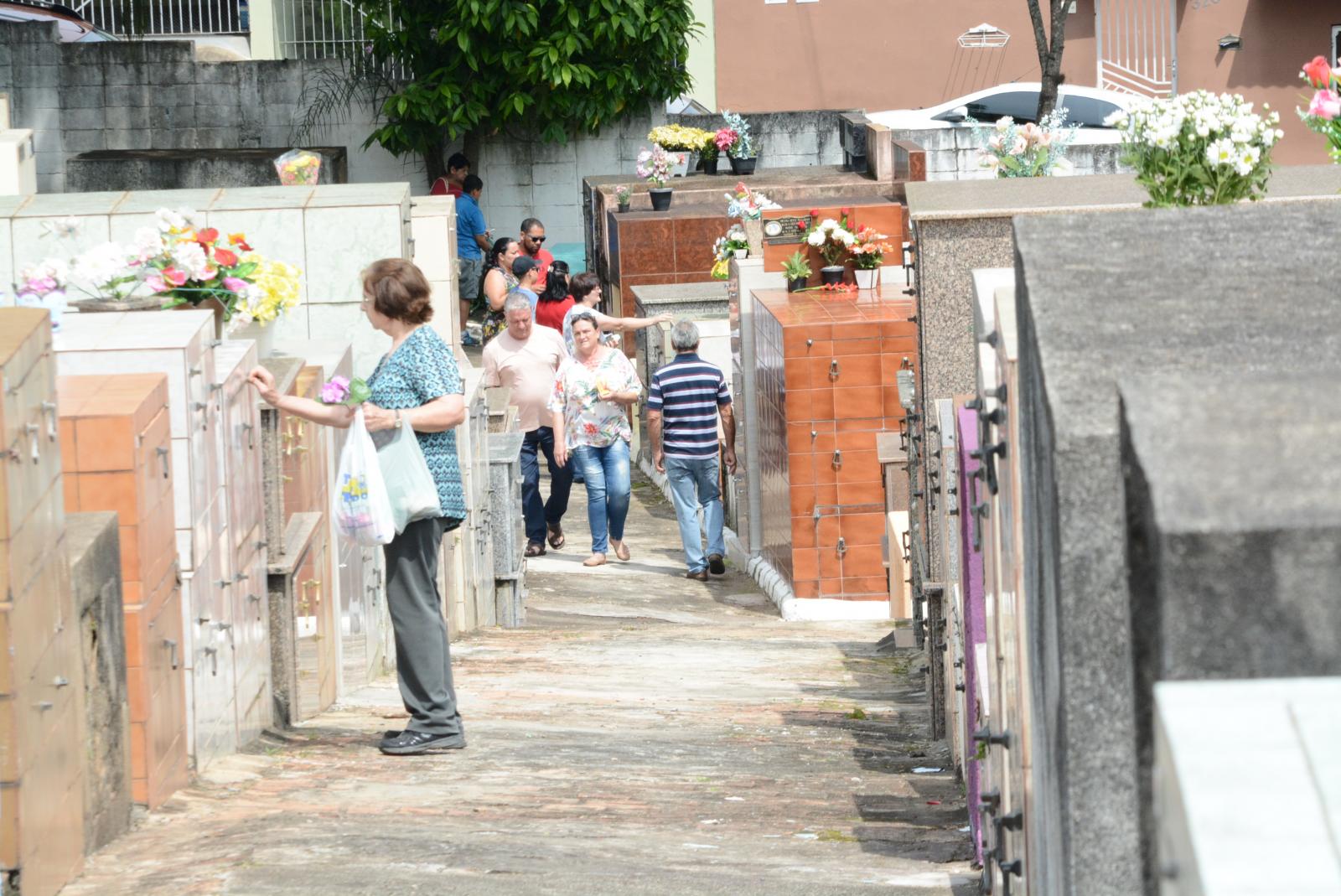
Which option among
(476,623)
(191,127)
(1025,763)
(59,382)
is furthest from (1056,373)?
(191,127)

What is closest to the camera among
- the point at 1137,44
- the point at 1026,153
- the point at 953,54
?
the point at 1026,153

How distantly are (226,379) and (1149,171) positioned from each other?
2.83m

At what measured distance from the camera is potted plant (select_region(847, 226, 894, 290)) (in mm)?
11680

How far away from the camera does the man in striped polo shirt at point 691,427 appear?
39.3 feet

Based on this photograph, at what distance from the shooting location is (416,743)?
19.2 ft

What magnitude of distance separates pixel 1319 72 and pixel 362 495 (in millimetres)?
3233

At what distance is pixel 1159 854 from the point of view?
1.92 metres

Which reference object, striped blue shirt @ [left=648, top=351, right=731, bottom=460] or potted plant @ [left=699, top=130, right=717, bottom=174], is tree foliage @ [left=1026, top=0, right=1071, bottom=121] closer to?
potted plant @ [left=699, top=130, right=717, bottom=174]

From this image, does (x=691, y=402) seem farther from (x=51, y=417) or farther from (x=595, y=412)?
(x=51, y=417)

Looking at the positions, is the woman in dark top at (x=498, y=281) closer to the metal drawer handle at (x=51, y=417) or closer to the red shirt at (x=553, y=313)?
the red shirt at (x=553, y=313)

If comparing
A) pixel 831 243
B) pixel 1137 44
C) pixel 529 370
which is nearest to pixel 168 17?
pixel 529 370

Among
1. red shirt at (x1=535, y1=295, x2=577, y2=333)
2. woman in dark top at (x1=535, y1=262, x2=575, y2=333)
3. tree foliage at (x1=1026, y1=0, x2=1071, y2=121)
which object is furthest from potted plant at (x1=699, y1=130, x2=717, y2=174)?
red shirt at (x1=535, y1=295, x2=577, y2=333)

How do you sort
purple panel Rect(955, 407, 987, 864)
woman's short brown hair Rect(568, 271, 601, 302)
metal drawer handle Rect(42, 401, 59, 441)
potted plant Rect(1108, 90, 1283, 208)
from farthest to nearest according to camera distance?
1. woman's short brown hair Rect(568, 271, 601, 302)
2. potted plant Rect(1108, 90, 1283, 208)
3. purple panel Rect(955, 407, 987, 864)
4. metal drawer handle Rect(42, 401, 59, 441)

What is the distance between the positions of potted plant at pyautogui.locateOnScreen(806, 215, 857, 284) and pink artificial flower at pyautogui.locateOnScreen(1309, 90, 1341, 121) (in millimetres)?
5998
